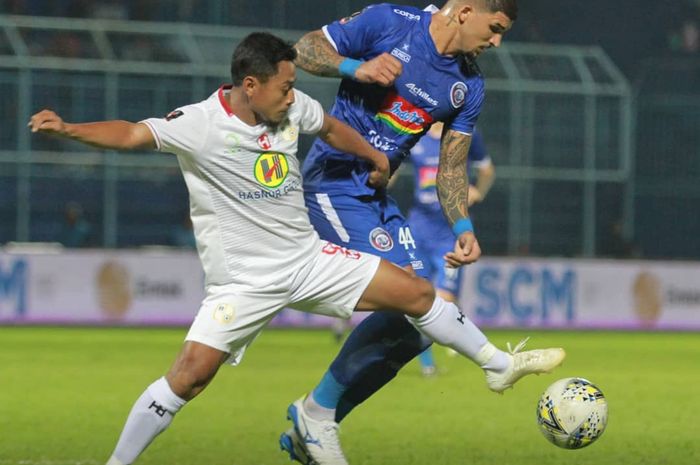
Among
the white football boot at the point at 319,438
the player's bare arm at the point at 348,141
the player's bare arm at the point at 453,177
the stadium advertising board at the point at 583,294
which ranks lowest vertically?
the stadium advertising board at the point at 583,294

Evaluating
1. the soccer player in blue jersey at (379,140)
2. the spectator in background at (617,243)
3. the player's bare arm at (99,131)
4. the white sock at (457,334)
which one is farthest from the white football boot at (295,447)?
the spectator in background at (617,243)

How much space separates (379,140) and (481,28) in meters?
0.73

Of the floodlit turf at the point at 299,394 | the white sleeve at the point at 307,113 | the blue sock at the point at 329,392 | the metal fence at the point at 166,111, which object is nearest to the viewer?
the white sleeve at the point at 307,113

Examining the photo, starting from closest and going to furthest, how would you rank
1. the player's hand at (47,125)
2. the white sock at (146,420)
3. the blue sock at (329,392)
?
the player's hand at (47,125), the white sock at (146,420), the blue sock at (329,392)

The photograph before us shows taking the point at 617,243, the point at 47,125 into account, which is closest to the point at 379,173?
A: the point at 47,125

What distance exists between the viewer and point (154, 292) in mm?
19203

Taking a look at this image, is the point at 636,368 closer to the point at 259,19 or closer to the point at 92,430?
the point at 92,430

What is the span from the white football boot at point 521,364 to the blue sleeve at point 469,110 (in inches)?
45.1

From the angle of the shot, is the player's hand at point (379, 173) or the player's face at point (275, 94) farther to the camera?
the player's hand at point (379, 173)

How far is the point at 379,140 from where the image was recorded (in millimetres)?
6770

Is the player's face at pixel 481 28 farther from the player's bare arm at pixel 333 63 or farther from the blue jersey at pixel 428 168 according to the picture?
the blue jersey at pixel 428 168

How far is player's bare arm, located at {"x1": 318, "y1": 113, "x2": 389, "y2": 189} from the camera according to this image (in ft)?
20.4

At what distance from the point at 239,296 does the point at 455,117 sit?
5.28ft

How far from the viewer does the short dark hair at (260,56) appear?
584 cm
